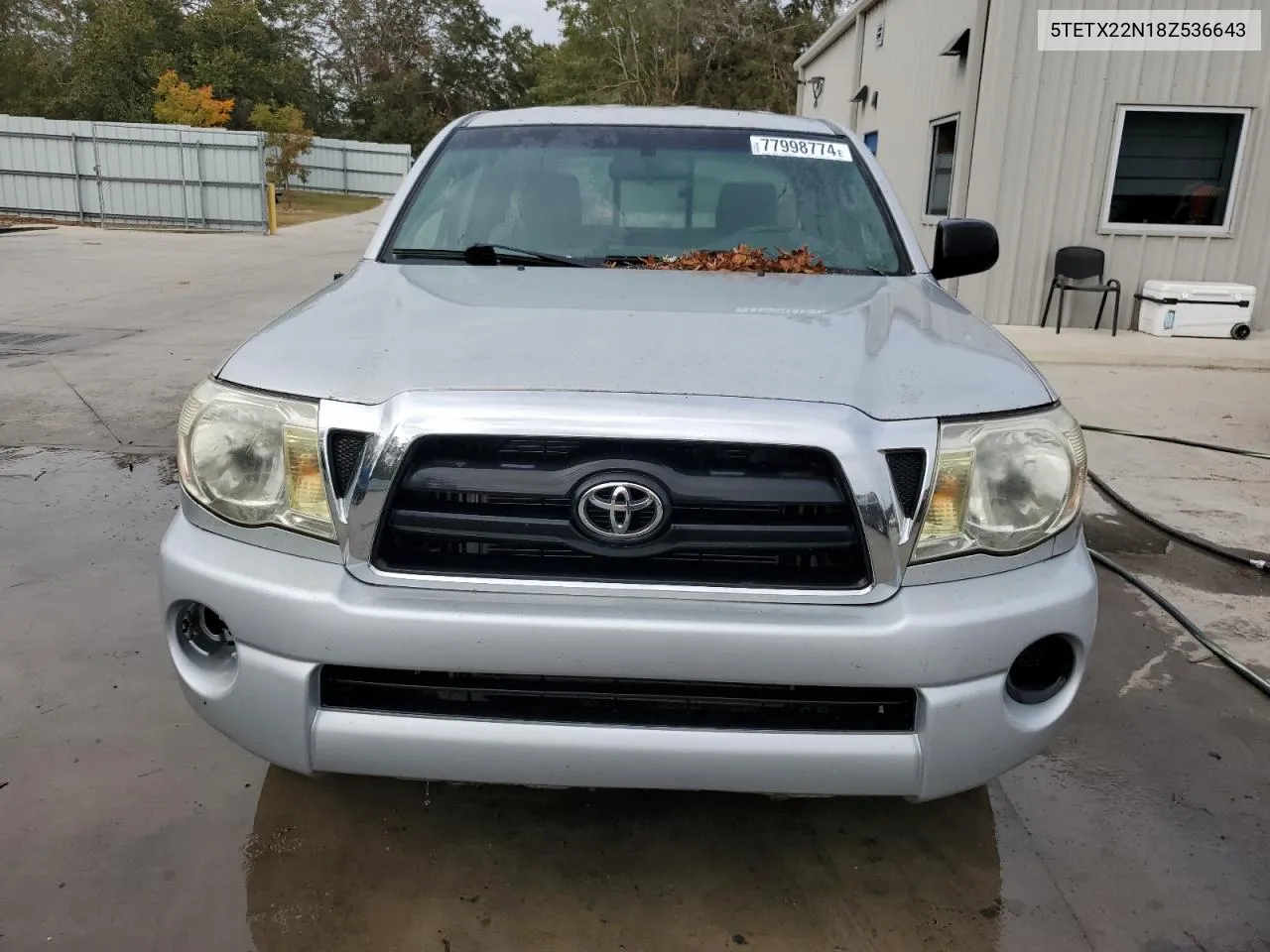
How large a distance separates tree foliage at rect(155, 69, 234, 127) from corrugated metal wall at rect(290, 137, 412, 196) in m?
4.14

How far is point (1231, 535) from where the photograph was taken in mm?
4668

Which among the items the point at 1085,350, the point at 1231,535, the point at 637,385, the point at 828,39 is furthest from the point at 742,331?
the point at 828,39

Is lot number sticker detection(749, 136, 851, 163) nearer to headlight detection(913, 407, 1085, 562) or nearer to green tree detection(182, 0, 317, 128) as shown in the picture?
headlight detection(913, 407, 1085, 562)

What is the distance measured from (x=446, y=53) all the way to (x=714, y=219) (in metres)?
62.7

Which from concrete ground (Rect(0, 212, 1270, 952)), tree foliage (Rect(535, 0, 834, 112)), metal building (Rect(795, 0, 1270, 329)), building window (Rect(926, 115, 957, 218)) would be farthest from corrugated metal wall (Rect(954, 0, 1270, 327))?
tree foliage (Rect(535, 0, 834, 112))

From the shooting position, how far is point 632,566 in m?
1.93

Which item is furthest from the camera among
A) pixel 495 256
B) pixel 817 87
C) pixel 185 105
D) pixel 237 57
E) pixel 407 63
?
pixel 407 63

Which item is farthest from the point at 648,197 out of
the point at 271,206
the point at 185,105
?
the point at 185,105

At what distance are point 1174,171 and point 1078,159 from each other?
0.99m

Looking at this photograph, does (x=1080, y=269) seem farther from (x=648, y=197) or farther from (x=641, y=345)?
(x=641, y=345)

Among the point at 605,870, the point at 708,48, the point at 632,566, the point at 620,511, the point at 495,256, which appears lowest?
the point at 605,870

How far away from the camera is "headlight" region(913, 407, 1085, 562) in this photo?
1955 mm

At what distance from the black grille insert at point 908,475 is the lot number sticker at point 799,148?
1.86 meters

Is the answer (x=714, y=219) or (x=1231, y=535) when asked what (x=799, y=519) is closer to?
(x=714, y=219)
